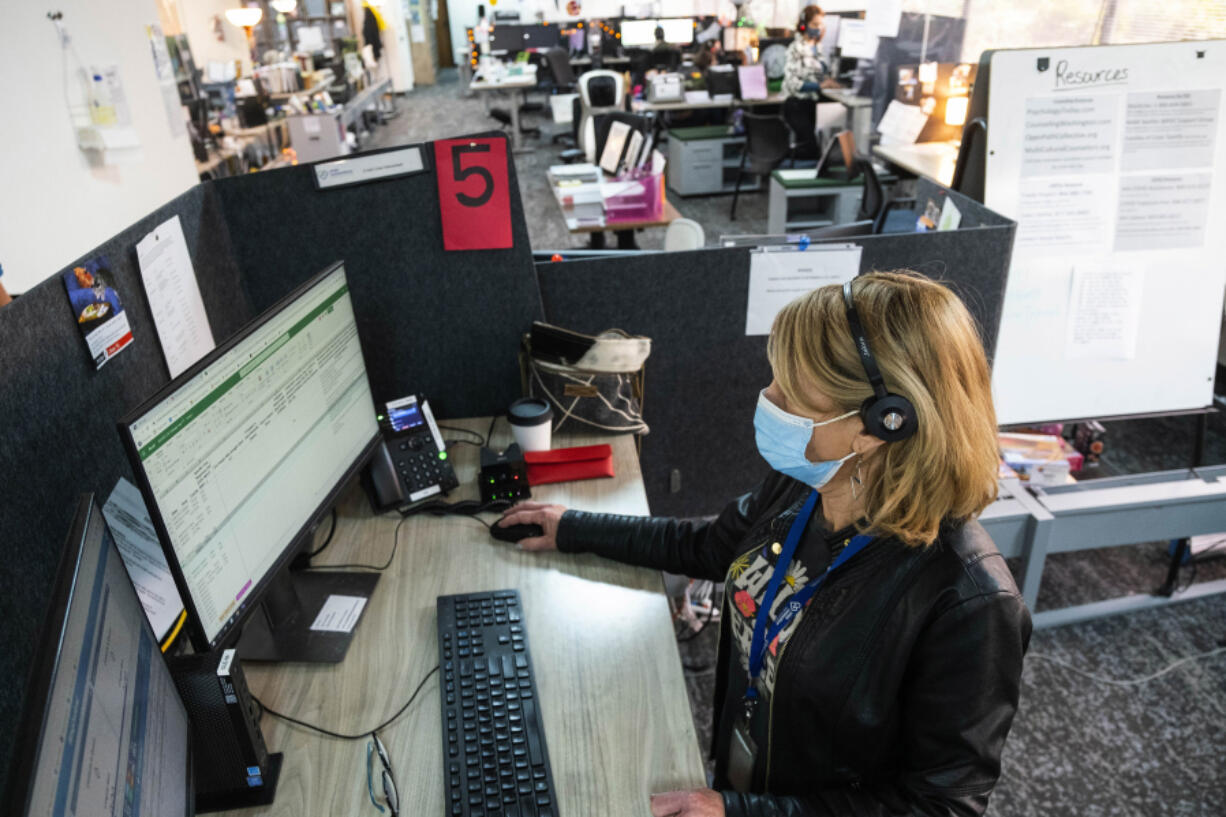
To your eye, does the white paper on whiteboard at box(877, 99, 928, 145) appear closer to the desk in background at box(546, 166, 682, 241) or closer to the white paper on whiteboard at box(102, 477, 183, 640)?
the desk in background at box(546, 166, 682, 241)

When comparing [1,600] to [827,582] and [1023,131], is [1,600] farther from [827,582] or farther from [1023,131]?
[1023,131]

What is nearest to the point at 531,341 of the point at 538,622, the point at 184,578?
the point at 538,622

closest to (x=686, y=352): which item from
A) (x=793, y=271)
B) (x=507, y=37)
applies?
(x=793, y=271)

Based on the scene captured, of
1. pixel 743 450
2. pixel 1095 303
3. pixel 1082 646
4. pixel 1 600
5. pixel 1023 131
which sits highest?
pixel 1023 131

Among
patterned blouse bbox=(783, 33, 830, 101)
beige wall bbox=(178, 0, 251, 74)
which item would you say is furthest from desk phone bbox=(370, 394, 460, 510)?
beige wall bbox=(178, 0, 251, 74)

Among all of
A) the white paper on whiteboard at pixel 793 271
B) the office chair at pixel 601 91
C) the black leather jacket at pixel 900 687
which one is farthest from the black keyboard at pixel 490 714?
the office chair at pixel 601 91

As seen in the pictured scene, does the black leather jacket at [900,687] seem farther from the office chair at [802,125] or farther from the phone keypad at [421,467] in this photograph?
the office chair at [802,125]

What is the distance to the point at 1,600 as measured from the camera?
853mm

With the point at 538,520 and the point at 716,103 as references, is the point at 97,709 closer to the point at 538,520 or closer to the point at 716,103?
the point at 538,520

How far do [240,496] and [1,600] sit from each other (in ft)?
0.83

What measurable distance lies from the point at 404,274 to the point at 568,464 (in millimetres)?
521

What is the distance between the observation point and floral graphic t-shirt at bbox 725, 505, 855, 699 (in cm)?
102

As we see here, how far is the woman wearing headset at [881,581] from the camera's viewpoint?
878 mm

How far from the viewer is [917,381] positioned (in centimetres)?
89
